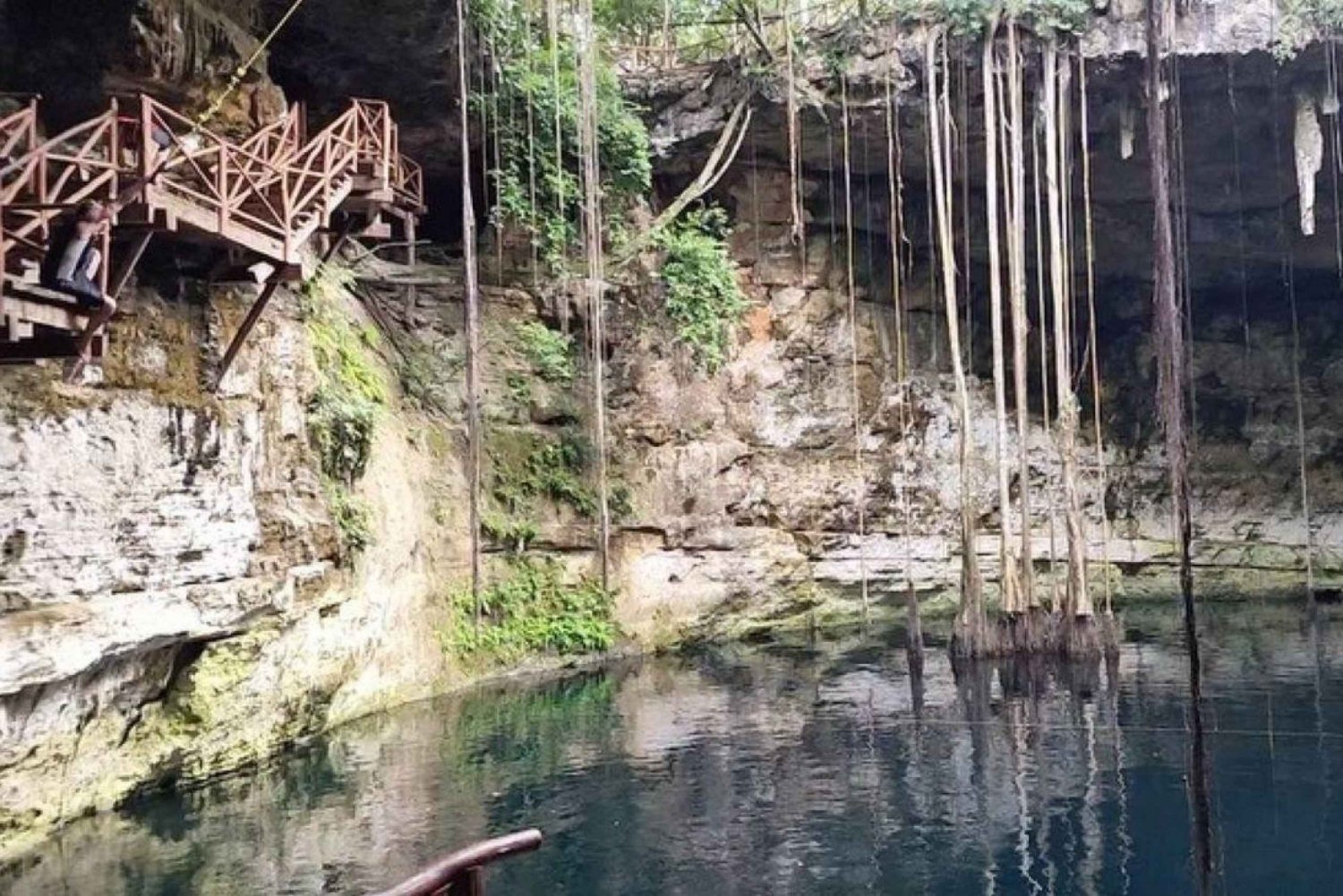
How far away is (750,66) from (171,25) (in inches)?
365

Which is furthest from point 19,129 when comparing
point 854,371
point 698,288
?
point 854,371

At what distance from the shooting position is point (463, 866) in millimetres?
2662

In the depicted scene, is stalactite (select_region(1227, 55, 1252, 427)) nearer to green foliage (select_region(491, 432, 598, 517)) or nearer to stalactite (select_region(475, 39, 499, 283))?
stalactite (select_region(475, 39, 499, 283))

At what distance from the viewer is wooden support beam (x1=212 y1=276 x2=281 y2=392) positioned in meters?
10.4

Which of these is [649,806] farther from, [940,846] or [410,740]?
[410,740]

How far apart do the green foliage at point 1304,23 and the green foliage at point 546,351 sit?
9712mm

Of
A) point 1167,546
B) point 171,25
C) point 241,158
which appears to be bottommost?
point 1167,546

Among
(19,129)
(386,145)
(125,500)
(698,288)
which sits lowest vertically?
(125,500)

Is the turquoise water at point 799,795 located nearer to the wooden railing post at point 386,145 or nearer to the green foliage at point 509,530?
the green foliage at point 509,530

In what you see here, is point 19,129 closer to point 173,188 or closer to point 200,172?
point 173,188

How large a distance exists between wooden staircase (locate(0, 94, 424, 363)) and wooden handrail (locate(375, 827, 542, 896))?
5.33 meters

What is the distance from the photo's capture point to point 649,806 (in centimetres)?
979

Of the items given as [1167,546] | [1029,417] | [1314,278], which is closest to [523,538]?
[1029,417]

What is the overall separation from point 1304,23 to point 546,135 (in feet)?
31.1
